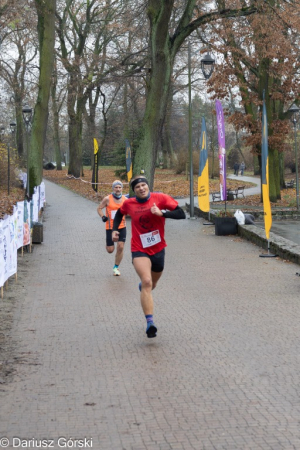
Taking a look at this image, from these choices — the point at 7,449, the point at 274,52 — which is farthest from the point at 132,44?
the point at 7,449

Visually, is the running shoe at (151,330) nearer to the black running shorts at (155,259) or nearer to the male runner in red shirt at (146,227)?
the male runner in red shirt at (146,227)

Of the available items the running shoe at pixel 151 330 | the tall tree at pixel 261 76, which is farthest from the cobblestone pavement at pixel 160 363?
the tall tree at pixel 261 76

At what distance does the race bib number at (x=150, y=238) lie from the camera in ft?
27.5

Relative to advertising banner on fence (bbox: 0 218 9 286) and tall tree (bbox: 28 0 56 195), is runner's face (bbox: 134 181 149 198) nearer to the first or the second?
advertising banner on fence (bbox: 0 218 9 286)

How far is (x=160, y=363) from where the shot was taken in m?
7.20

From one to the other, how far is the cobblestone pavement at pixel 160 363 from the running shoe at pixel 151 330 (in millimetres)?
138

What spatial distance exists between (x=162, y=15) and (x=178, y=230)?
26.4 ft

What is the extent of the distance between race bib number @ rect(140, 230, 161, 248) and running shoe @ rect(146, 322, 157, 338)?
0.92 meters

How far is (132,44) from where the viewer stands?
43281 millimetres

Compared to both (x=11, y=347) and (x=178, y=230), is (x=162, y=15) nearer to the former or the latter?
(x=178, y=230)

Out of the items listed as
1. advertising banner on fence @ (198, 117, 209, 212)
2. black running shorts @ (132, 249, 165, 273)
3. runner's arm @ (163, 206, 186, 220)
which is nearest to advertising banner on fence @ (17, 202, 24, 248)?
black running shorts @ (132, 249, 165, 273)

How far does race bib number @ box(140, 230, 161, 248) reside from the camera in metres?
8.39

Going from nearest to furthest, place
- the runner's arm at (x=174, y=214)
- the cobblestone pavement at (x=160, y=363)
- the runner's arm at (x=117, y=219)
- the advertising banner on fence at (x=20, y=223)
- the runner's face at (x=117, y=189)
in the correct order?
the cobblestone pavement at (x=160, y=363)
the runner's arm at (x=174, y=214)
the runner's arm at (x=117, y=219)
the runner's face at (x=117, y=189)
the advertising banner on fence at (x=20, y=223)

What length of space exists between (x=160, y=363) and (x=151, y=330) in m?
0.96
